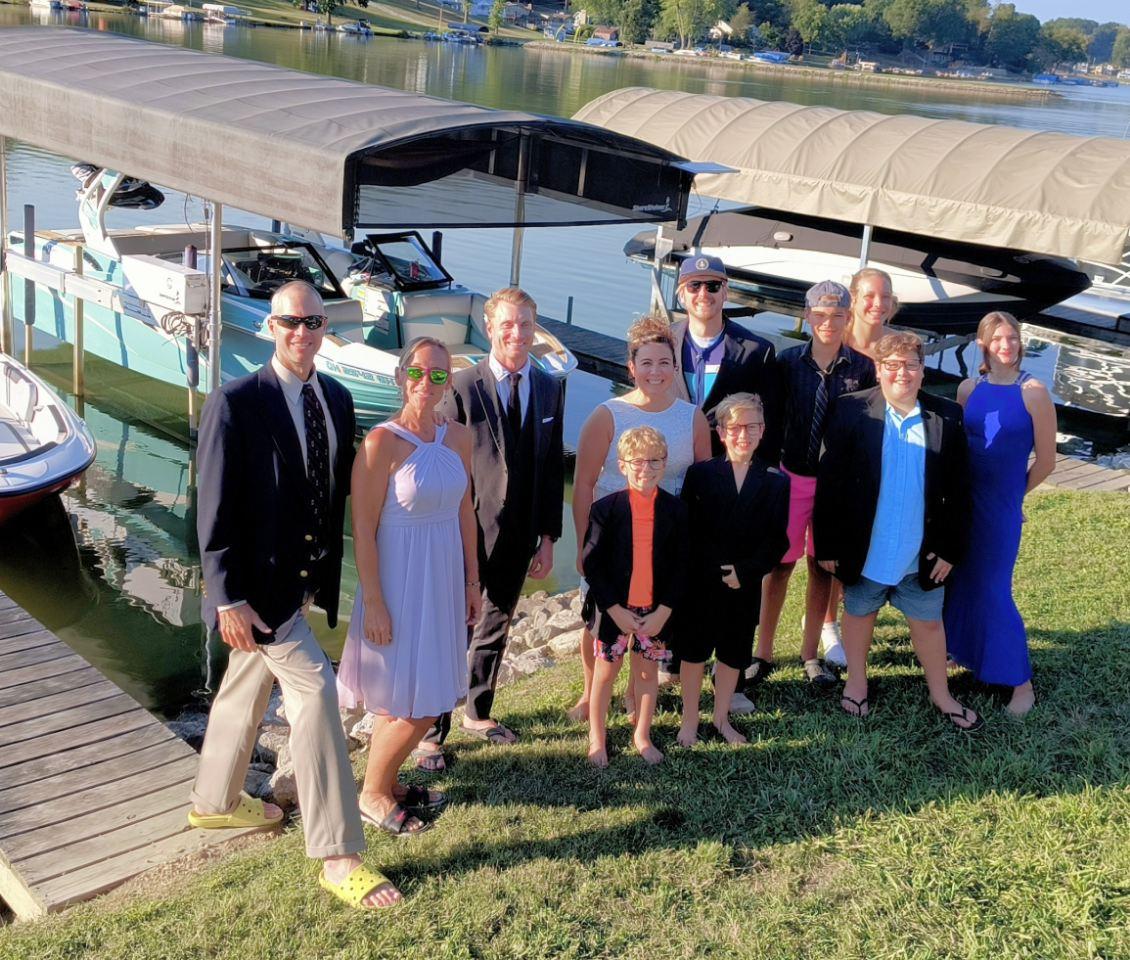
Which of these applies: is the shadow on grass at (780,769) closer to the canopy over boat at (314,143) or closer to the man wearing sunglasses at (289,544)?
the man wearing sunglasses at (289,544)

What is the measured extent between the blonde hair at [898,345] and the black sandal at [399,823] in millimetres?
2560

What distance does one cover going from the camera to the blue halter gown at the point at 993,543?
16.5 feet

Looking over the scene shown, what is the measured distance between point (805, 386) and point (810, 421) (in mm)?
159

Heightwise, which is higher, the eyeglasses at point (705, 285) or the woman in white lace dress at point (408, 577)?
the eyeglasses at point (705, 285)

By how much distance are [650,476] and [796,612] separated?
8.67 ft

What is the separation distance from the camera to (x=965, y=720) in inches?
201

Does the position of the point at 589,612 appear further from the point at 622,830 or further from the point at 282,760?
the point at 282,760

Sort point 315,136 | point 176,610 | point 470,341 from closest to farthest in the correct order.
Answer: point 315,136 < point 176,610 < point 470,341

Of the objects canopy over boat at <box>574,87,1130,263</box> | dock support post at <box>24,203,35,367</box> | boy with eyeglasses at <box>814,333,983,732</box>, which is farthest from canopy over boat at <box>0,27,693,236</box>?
canopy over boat at <box>574,87,1130,263</box>

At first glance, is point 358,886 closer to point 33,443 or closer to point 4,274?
point 33,443

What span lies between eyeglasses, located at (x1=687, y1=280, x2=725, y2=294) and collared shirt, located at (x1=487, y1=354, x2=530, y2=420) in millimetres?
796

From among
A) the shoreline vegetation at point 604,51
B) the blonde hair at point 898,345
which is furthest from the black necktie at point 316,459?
the shoreline vegetation at point 604,51

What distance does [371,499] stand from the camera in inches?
160

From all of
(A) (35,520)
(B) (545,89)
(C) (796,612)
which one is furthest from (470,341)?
(B) (545,89)
